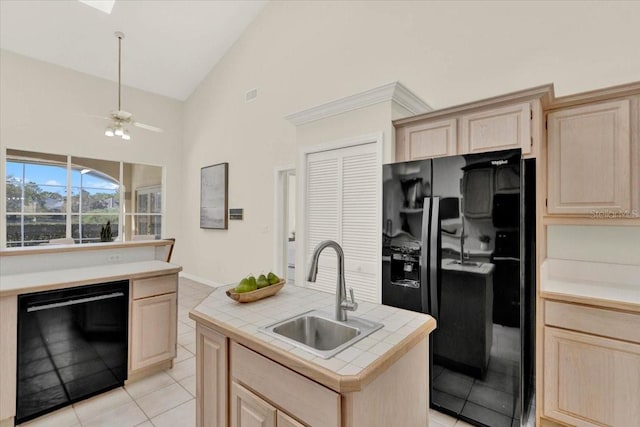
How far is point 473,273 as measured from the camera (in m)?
2.00

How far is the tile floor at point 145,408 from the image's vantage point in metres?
2.14

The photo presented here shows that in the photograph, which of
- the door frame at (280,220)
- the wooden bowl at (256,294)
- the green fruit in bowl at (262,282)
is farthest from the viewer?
the door frame at (280,220)

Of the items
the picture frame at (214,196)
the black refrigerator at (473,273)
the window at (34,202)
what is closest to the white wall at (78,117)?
the window at (34,202)

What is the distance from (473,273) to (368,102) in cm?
162

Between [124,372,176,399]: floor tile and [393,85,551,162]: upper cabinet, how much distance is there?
2834 millimetres

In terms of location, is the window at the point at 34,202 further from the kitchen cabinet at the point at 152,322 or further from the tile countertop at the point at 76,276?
the kitchen cabinet at the point at 152,322

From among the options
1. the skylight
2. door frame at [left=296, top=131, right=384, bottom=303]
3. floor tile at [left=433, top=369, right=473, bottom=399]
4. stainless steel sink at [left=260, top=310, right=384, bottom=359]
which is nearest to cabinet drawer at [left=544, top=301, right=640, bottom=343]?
floor tile at [left=433, top=369, right=473, bottom=399]

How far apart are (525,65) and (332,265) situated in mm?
2574

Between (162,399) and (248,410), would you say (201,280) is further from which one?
(248,410)

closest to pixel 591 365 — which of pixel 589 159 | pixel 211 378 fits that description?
pixel 589 159

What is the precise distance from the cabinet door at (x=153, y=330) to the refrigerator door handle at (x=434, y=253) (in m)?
2.26

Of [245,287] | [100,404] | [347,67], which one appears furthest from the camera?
[347,67]

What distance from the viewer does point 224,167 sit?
5.82 metres

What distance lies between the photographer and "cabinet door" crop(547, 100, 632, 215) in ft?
6.59
